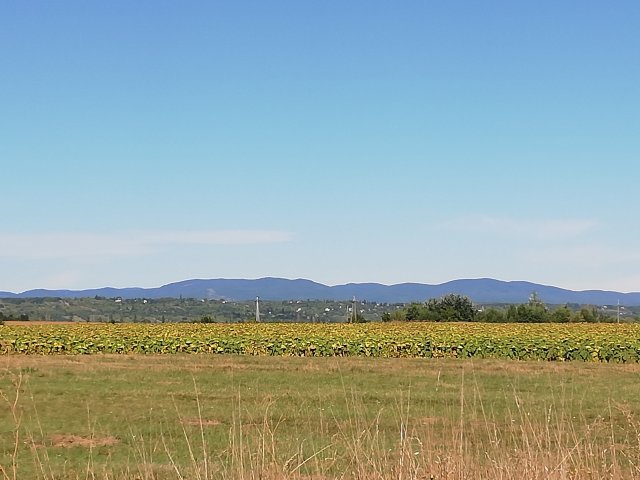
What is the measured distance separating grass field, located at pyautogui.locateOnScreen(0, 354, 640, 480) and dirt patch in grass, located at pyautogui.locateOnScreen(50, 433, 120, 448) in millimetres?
33

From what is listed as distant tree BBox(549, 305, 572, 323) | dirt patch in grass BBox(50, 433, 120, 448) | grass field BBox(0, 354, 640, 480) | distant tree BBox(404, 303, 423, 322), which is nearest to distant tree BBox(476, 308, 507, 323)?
distant tree BBox(549, 305, 572, 323)

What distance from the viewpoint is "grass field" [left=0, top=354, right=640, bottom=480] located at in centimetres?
533

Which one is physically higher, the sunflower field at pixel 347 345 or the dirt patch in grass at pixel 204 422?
the sunflower field at pixel 347 345

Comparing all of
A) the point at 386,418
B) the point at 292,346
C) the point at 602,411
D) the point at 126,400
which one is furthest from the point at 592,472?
the point at 292,346

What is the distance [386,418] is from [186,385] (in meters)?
8.08

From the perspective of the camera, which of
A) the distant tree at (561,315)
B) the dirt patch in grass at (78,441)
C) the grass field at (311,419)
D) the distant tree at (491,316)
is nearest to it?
the grass field at (311,419)

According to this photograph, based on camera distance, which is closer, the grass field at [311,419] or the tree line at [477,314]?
the grass field at [311,419]

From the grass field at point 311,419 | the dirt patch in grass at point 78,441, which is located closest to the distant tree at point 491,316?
the grass field at point 311,419

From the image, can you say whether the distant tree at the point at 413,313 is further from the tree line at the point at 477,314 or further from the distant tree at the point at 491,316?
the distant tree at the point at 491,316

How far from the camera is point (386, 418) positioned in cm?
1509

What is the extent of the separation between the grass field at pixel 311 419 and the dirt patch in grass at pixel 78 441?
0.03 metres

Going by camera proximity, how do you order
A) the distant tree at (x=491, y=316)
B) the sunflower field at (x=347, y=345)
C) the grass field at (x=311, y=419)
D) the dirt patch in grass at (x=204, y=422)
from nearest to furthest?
1. the grass field at (x=311, y=419)
2. the dirt patch in grass at (x=204, y=422)
3. the sunflower field at (x=347, y=345)
4. the distant tree at (x=491, y=316)

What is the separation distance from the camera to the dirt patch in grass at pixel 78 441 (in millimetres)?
12538

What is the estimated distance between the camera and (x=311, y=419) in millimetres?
14703
